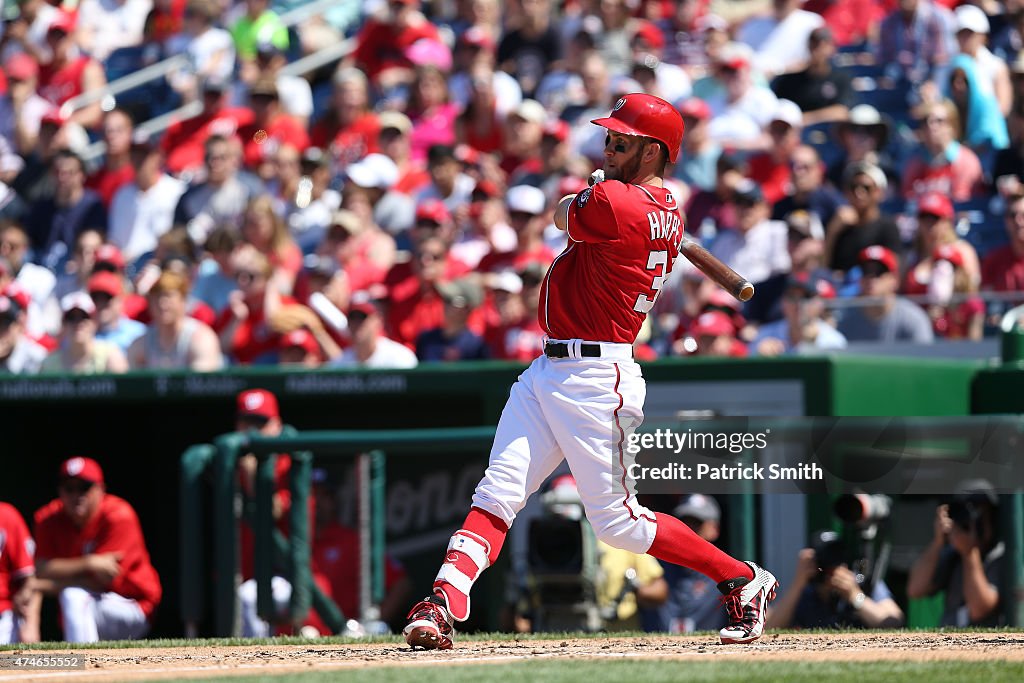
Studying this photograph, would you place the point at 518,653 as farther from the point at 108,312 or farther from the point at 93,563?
the point at 108,312

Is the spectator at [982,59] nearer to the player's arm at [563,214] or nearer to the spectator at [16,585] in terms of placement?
the spectator at [16,585]

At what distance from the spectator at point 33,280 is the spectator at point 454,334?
8.93ft

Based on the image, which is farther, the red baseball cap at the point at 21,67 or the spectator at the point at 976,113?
the red baseball cap at the point at 21,67

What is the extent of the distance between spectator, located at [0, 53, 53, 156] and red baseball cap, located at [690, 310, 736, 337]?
6.72 m

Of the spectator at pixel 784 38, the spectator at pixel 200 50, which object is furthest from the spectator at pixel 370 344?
the spectator at pixel 200 50

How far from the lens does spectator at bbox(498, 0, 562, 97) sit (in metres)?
12.7

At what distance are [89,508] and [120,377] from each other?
0.67 metres

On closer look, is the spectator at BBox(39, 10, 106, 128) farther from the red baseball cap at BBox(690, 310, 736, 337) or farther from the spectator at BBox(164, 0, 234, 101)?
the red baseball cap at BBox(690, 310, 736, 337)

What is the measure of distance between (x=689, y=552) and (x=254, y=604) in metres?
3.01

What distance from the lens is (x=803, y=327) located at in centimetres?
898

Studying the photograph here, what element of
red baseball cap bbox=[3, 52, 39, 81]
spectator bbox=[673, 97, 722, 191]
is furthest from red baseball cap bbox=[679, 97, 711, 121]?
red baseball cap bbox=[3, 52, 39, 81]

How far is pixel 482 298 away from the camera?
32.2 ft

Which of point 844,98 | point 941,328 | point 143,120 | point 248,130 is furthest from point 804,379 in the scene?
point 143,120

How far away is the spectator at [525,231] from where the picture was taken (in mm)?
10141
